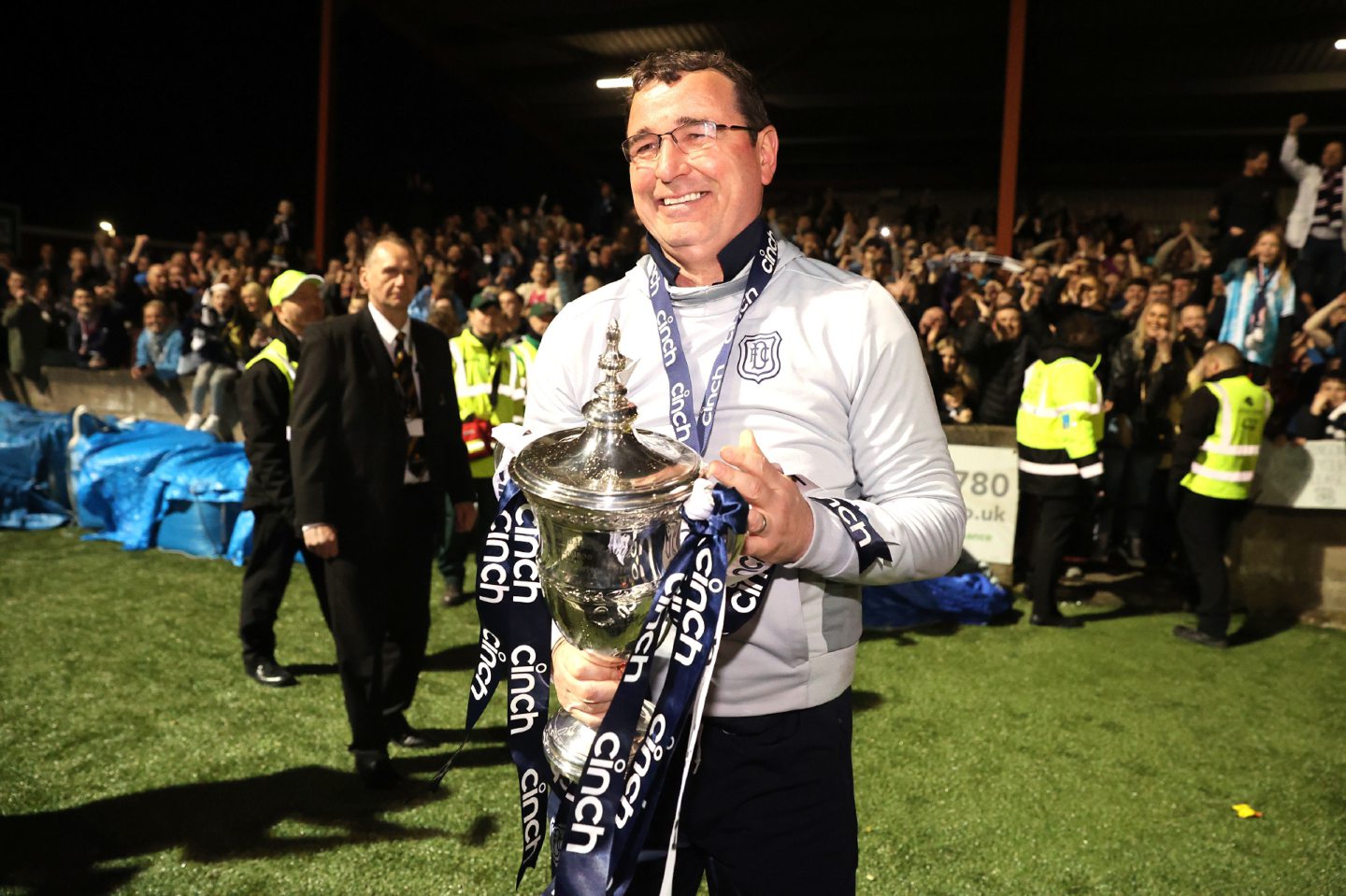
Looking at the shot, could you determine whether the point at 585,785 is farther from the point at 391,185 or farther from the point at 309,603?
the point at 391,185

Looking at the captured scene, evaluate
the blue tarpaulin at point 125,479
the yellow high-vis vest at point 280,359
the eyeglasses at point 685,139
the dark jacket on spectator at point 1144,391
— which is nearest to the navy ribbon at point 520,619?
the eyeglasses at point 685,139

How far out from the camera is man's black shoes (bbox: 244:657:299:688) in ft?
15.9

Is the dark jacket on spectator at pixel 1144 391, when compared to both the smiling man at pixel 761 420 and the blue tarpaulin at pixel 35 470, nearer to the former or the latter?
the smiling man at pixel 761 420

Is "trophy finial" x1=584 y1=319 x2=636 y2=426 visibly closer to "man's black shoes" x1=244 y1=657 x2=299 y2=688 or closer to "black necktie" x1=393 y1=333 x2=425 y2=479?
"black necktie" x1=393 y1=333 x2=425 y2=479

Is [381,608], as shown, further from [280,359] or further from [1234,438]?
[1234,438]

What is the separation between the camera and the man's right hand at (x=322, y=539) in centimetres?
360

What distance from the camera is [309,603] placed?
6.29m

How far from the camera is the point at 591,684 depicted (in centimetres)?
151

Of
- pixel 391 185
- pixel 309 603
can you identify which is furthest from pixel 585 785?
pixel 391 185

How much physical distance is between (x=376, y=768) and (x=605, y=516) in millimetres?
2971

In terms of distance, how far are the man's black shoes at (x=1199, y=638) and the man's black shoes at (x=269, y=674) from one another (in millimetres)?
5516

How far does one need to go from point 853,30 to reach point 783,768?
51.8 ft

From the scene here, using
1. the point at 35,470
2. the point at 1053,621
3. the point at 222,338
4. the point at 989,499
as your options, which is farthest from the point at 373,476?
the point at 222,338

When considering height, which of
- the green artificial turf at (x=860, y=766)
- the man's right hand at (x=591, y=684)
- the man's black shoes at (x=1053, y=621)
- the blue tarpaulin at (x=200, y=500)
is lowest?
the green artificial turf at (x=860, y=766)
